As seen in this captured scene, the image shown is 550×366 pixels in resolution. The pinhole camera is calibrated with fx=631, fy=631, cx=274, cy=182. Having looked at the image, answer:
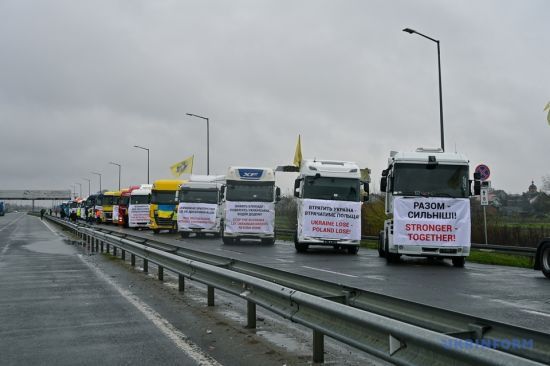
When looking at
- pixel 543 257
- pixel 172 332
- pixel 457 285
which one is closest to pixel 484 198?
pixel 543 257

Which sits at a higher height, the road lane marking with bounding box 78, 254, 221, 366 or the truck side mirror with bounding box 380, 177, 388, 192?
the truck side mirror with bounding box 380, 177, 388, 192

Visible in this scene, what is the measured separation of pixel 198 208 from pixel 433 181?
779 inches

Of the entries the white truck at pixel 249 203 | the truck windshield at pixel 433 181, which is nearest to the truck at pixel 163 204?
the white truck at pixel 249 203

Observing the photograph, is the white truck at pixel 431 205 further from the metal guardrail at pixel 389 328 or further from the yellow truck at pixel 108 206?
the yellow truck at pixel 108 206

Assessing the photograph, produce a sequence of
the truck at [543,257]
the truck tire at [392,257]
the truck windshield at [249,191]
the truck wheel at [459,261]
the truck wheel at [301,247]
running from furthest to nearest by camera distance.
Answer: the truck windshield at [249,191]
the truck wheel at [301,247]
the truck tire at [392,257]
the truck wheel at [459,261]
the truck at [543,257]

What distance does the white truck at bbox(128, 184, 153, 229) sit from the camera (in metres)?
48.3

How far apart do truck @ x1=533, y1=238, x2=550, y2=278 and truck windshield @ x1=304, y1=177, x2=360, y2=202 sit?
865 cm

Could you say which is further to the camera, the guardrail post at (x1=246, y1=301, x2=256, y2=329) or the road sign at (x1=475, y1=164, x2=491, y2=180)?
the road sign at (x1=475, y1=164, x2=491, y2=180)

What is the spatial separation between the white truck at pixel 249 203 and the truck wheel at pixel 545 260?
50.7ft

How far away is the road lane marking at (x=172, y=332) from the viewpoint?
244 inches

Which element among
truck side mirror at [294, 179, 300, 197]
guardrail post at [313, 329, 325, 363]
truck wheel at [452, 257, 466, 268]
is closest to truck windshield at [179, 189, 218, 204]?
truck side mirror at [294, 179, 300, 197]

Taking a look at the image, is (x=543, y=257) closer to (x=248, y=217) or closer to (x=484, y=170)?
(x=484, y=170)

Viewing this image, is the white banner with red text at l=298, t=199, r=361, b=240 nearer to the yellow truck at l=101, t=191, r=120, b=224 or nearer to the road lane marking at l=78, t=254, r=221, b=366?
the road lane marking at l=78, t=254, r=221, b=366

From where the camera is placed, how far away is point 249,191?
28891 mm
